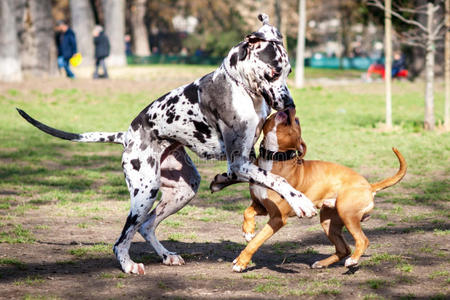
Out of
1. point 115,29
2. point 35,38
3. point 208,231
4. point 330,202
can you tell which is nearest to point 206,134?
point 330,202

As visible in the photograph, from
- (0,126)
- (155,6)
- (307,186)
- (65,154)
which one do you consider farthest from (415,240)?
(155,6)

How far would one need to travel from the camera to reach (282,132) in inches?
218

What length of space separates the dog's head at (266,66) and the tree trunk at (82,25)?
33545 millimetres

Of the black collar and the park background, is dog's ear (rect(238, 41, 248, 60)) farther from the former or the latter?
the park background

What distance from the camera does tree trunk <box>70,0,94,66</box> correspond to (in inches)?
1483

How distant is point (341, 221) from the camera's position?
5863 millimetres

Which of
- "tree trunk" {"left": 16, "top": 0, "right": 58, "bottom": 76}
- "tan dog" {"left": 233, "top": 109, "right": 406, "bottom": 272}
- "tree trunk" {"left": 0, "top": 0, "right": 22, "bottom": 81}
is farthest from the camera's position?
"tree trunk" {"left": 16, "top": 0, "right": 58, "bottom": 76}

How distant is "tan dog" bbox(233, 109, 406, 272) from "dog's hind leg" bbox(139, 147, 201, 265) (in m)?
0.75

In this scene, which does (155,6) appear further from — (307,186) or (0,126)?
(307,186)

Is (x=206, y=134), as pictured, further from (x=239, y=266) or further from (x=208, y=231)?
(x=208, y=231)

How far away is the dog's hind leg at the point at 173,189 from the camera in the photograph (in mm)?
6227

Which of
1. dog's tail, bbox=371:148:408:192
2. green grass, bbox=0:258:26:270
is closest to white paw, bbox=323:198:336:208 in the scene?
dog's tail, bbox=371:148:408:192

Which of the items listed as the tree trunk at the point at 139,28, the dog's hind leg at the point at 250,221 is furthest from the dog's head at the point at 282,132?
the tree trunk at the point at 139,28

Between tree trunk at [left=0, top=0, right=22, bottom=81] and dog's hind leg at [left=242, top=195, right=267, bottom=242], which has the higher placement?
tree trunk at [left=0, top=0, right=22, bottom=81]
